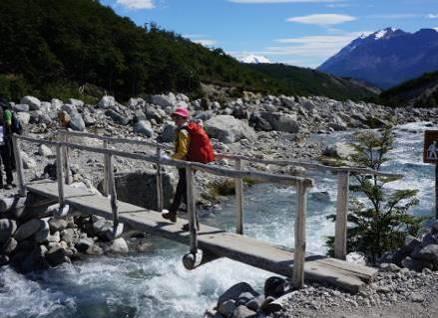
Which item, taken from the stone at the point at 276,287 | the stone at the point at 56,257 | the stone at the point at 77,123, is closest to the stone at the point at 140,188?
the stone at the point at 56,257

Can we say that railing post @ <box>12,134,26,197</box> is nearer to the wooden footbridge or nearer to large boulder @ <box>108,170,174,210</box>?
the wooden footbridge

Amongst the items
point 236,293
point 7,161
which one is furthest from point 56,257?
point 236,293

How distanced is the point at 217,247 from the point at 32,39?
43.5 m

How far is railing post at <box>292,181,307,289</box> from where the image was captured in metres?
6.81

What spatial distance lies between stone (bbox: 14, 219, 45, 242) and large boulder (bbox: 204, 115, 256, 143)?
57.3 ft

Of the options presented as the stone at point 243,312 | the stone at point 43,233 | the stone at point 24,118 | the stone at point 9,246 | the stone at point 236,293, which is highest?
the stone at point 24,118

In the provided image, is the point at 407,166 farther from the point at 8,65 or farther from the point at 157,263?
the point at 8,65

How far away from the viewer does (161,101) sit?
4444cm

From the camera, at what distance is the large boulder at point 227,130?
29.2 meters

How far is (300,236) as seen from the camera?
6.86 metres

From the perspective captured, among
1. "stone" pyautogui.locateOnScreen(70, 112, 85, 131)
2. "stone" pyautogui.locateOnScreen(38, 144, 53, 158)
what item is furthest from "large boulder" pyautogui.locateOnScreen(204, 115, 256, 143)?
"stone" pyautogui.locateOnScreen(38, 144, 53, 158)

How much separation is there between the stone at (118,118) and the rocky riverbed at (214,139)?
56 millimetres

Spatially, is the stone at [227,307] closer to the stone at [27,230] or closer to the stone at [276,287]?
the stone at [276,287]

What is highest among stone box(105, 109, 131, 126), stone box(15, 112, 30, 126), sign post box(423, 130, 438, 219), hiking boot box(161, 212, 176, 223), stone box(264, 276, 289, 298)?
sign post box(423, 130, 438, 219)
